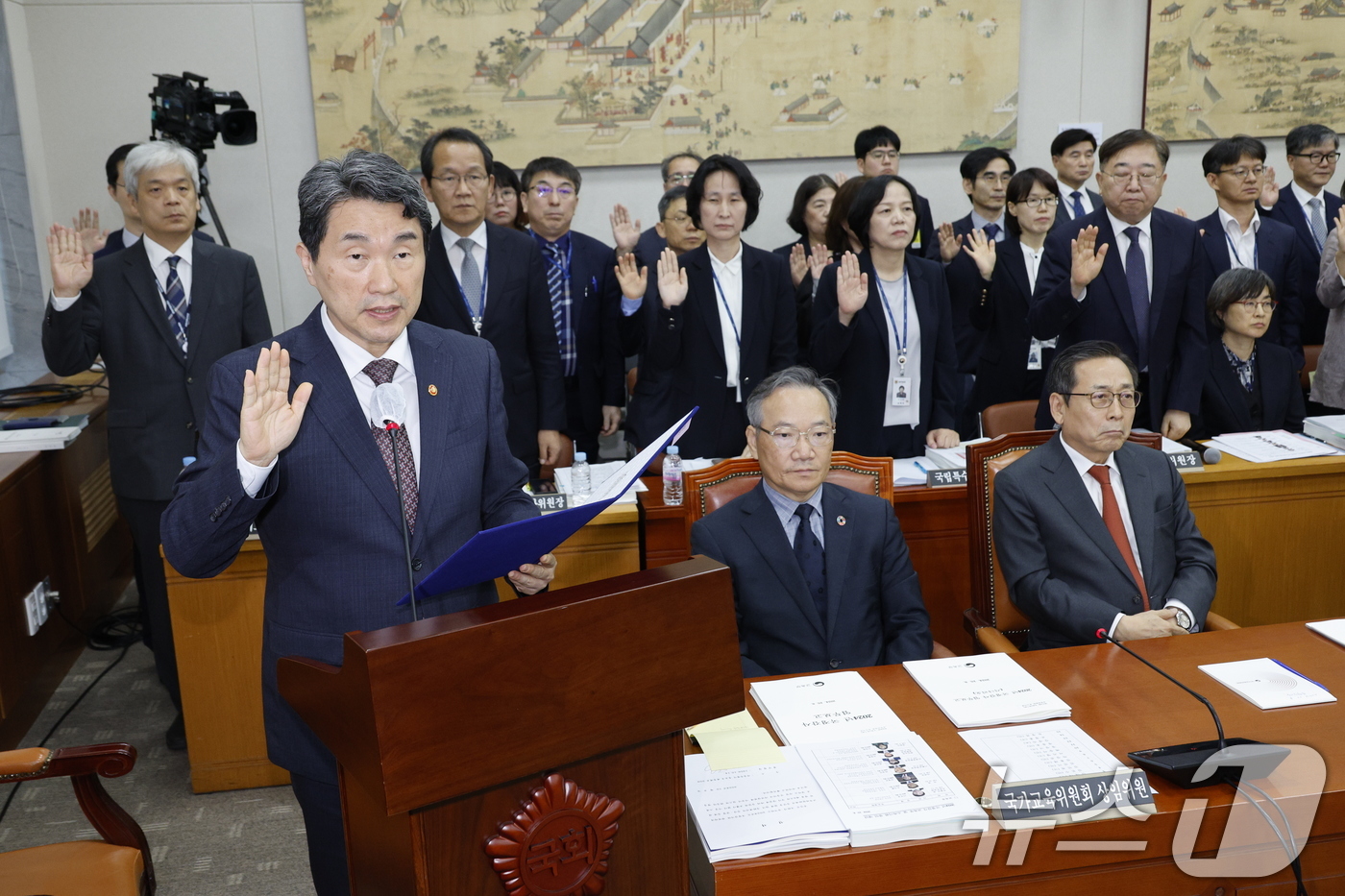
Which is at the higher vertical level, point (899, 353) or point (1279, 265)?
point (1279, 265)

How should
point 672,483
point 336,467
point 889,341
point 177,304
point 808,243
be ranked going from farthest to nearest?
point 808,243 < point 889,341 < point 177,304 < point 672,483 < point 336,467

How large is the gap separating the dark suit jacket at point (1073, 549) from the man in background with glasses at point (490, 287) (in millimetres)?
1708

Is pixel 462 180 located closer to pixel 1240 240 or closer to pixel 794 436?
pixel 794 436

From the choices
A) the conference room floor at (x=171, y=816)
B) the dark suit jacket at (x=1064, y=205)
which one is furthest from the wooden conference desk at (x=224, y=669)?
the dark suit jacket at (x=1064, y=205)

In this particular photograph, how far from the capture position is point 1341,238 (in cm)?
440

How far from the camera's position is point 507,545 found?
122 centimetres

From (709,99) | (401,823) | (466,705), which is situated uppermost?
(709,99)

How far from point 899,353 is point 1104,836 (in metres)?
2.48

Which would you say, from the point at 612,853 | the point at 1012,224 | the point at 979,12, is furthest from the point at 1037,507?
the point at 979,12

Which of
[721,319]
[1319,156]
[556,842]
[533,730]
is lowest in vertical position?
[556,842]

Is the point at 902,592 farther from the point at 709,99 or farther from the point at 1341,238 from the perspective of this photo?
the point at 709,99

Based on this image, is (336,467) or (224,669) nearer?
(336,467)

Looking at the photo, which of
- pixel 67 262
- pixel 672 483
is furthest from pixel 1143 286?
pixel 67 262

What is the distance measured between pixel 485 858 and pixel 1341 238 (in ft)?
15.0
